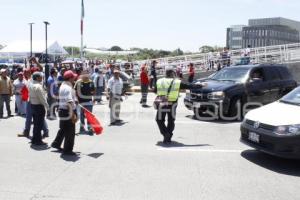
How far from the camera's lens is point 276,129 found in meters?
6.84

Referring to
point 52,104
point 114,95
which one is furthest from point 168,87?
point 52,104

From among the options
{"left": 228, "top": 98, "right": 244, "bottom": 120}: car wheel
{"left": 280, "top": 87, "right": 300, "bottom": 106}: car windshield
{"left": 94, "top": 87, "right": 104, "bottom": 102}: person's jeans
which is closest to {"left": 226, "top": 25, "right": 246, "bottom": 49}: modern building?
{"left": 94, "top": 87, "right": 104, "bottom": 102}: person's jeans

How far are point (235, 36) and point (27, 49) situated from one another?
6056 centimetres

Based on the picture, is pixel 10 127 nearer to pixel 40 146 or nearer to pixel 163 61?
pixel 40 146

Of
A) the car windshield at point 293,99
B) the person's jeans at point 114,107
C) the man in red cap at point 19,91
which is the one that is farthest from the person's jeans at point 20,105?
the car windshield at point 293,99

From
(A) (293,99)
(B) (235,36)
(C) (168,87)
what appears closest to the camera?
(A) (293,99)

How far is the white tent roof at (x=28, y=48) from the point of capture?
41812 mm

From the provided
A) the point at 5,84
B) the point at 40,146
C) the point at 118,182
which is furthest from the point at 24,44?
the point at 118,182

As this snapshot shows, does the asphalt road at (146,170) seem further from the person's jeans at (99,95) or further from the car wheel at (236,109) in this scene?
the person's jeans at (99,95)

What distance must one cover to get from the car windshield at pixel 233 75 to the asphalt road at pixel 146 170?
10.3 ft

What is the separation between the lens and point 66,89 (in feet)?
25.9

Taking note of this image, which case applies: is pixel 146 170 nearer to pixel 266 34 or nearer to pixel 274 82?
pixel 274 82

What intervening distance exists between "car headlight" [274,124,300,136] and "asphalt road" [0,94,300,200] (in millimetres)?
685

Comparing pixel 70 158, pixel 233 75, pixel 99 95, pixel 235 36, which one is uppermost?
pixel 235 36
